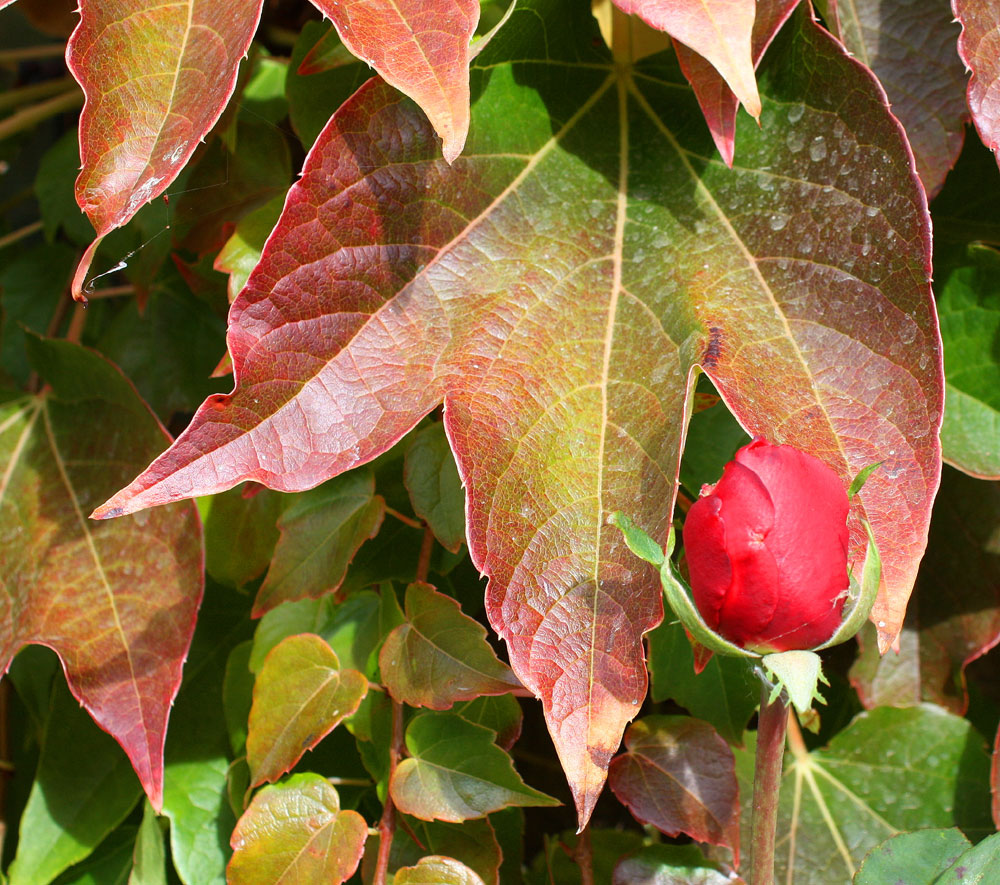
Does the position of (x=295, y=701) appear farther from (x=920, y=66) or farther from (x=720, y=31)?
(x=920, y=66)

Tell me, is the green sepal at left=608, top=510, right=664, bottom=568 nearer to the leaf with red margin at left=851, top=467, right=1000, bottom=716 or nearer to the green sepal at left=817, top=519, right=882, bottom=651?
the green sepal at left=817, top=519, right=882, bottom=651

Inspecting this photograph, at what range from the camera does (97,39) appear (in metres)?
0.41

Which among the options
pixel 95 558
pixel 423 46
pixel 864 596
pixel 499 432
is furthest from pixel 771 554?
pixel 95 558

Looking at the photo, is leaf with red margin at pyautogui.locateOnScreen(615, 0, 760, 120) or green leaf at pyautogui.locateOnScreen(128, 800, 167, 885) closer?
leaf with red margin at pyautogui.locateOnScreen(615, 0, 760, 120)

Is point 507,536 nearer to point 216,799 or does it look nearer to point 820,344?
point 820,344

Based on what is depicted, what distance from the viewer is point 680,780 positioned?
1.59 feet

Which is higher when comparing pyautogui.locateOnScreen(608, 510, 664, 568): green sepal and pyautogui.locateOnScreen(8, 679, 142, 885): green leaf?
pyautogui.locateOnScreen(608, 510, 664, 568): green sepal

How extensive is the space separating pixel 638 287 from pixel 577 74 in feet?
0.47

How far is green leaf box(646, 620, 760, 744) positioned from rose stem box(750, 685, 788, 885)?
15 centimetres

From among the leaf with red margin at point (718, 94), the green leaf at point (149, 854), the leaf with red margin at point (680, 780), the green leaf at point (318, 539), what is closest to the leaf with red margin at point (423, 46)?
the leaf with red margin at point (718, 94)

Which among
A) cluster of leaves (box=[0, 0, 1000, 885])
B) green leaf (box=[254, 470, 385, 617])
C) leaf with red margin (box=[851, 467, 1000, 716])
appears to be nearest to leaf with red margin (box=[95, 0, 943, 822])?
cluster of leaves (box=[0, 0, 1000, 885])

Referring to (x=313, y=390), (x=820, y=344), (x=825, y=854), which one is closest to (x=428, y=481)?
(x=313, y=390)

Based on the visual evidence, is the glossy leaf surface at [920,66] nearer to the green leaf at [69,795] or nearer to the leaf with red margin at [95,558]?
the leaf with red margin at [95,558]

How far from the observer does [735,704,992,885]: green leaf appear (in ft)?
1.79
